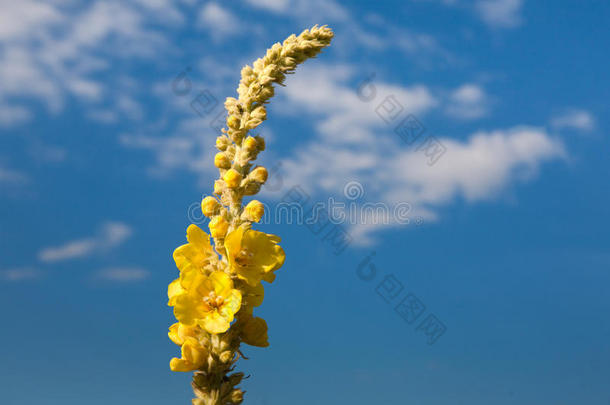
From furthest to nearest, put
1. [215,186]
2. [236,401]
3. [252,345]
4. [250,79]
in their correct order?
1. [250,79]
2. [215,186]
3. [252,345]
4. [236,401]

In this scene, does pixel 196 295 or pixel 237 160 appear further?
pixel 237 160

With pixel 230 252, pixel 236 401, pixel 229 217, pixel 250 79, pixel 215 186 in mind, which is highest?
pixel 250 79

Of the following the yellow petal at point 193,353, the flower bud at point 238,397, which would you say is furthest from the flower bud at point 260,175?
the flower bud at point 238,397

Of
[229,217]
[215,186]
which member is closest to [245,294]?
[229,217]

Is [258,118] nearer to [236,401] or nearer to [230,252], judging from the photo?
[230,252]

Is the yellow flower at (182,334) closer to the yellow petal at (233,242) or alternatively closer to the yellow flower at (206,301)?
the yellow flower at (206,301)

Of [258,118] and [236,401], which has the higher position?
[258,118]

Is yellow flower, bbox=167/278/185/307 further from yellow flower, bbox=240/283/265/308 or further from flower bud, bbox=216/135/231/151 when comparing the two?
flower bud, bbox=216/135/231/151
